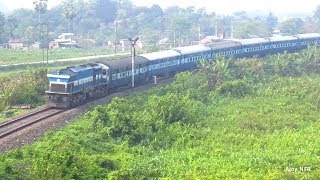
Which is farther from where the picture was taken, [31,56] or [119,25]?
[119,25]

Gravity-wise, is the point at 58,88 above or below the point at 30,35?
below

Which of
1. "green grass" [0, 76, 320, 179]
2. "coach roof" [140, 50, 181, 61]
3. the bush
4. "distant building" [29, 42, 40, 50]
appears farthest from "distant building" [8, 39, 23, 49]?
"green grass" [0, 76, 320, 179]

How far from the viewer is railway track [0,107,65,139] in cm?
2389

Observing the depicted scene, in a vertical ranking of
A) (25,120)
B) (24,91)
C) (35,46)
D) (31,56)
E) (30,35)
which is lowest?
(25,120)

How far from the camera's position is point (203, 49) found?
159ft

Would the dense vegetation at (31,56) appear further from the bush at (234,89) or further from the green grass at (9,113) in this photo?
the bush at (234,89)

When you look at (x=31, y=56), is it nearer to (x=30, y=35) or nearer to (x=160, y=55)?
(x=30, y=35)

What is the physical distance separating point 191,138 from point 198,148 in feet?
6.67

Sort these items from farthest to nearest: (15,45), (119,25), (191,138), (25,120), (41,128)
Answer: (119,25) < (15,45) < (25,120) < (191,138) < (41,128)

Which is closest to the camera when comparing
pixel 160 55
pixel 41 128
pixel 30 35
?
pixel 41 128

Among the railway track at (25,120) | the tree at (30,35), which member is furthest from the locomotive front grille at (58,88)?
the tree at (30,35)

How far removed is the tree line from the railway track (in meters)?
61.5

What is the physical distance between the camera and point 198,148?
898 inches

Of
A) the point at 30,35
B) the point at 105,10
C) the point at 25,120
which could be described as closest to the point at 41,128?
the point at 25,120
